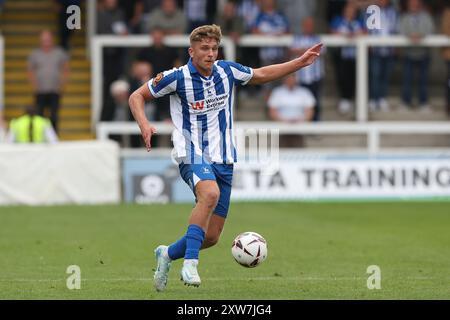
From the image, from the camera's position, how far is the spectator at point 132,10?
25.1 m

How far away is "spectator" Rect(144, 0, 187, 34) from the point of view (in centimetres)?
2383

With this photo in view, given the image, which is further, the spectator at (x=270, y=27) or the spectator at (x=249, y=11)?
the spectator at (x=249, y=11)

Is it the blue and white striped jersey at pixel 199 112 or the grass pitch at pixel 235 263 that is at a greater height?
the blue and white striped jersey at pixel 199 112

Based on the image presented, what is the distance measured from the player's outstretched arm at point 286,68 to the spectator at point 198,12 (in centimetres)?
1370

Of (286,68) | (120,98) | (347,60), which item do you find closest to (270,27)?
(347,60)

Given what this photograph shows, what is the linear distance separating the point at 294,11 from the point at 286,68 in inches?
578

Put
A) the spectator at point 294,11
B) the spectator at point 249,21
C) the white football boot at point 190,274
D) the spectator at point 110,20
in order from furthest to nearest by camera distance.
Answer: the spectator at point 294,11 < the spectator at point 249,21 < the spectator at point 110,20 < the white football boot at point 190,274

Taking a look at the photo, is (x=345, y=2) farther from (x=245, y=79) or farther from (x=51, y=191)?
(x=245, y=79)

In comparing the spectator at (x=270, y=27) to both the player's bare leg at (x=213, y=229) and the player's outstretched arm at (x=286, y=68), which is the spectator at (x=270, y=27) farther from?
the player's bare leg at (x=213, y=229)

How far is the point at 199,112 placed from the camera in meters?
10.8

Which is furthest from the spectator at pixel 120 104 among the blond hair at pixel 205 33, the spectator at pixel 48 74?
the blond hair at pixel 205 33

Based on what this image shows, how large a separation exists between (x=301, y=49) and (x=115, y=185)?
4765 mm
